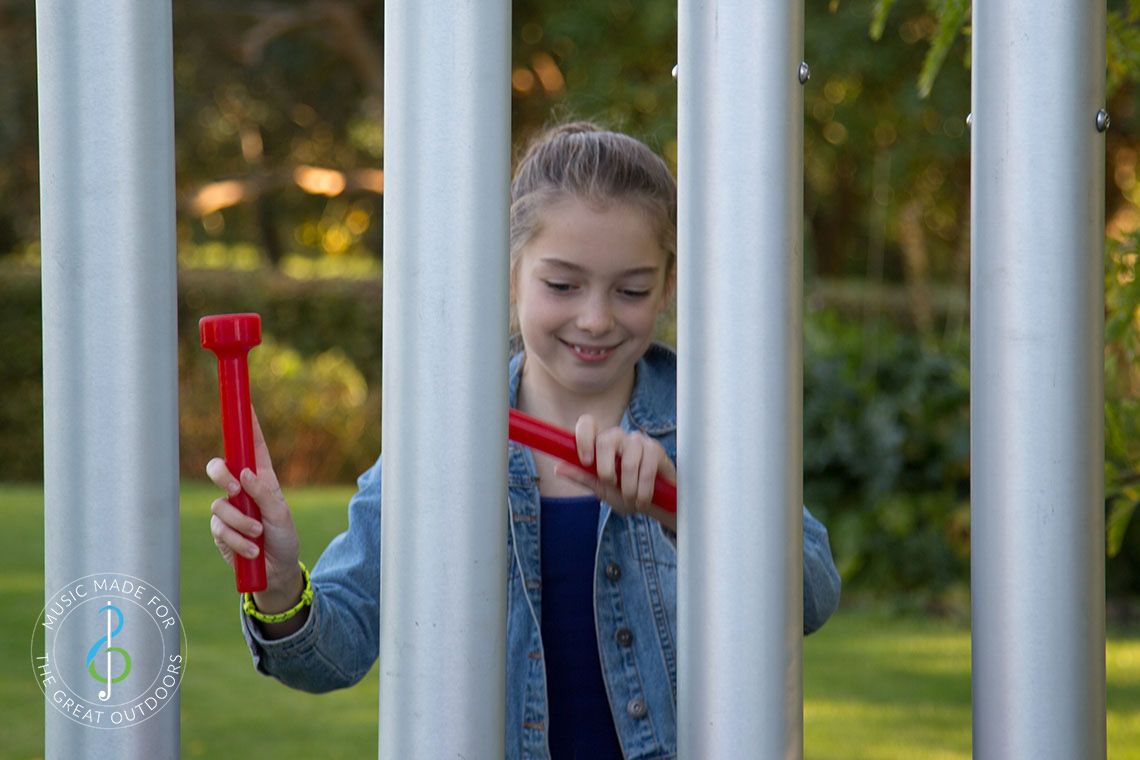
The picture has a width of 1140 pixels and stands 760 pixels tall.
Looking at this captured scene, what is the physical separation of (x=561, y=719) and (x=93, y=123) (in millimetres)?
1181

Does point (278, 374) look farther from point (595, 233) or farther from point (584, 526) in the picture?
point (595, 233)

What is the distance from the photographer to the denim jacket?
1.82 metres

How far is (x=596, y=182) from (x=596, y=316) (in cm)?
23

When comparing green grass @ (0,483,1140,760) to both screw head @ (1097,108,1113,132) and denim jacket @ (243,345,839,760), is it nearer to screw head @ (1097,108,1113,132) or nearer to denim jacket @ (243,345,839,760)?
denim jacket @ (243,345,839,760)

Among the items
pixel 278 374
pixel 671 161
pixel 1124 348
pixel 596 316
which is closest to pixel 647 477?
pixel 596 316

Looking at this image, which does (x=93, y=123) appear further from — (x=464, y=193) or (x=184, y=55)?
(x=184, y=55)

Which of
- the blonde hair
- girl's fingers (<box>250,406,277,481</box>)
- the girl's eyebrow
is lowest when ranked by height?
girl's fingers (<box>250,406,277,481</box>)

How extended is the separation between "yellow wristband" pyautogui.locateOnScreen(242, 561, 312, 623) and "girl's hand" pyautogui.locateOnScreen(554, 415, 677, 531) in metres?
0.42

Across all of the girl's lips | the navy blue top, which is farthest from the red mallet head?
the navy blue top

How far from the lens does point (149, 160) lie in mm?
1115

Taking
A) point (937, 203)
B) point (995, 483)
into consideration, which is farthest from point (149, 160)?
point (937, 203)

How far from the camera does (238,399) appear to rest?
3.99ft

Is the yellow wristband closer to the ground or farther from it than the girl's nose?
closer to the ground

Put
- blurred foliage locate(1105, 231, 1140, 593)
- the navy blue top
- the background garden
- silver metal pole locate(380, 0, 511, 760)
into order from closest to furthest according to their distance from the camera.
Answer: silver metal pole locate(380, 0, 511, 760), the navy blue top, blurred foliage locate(1105, 231, 1140, 593), the background garden
